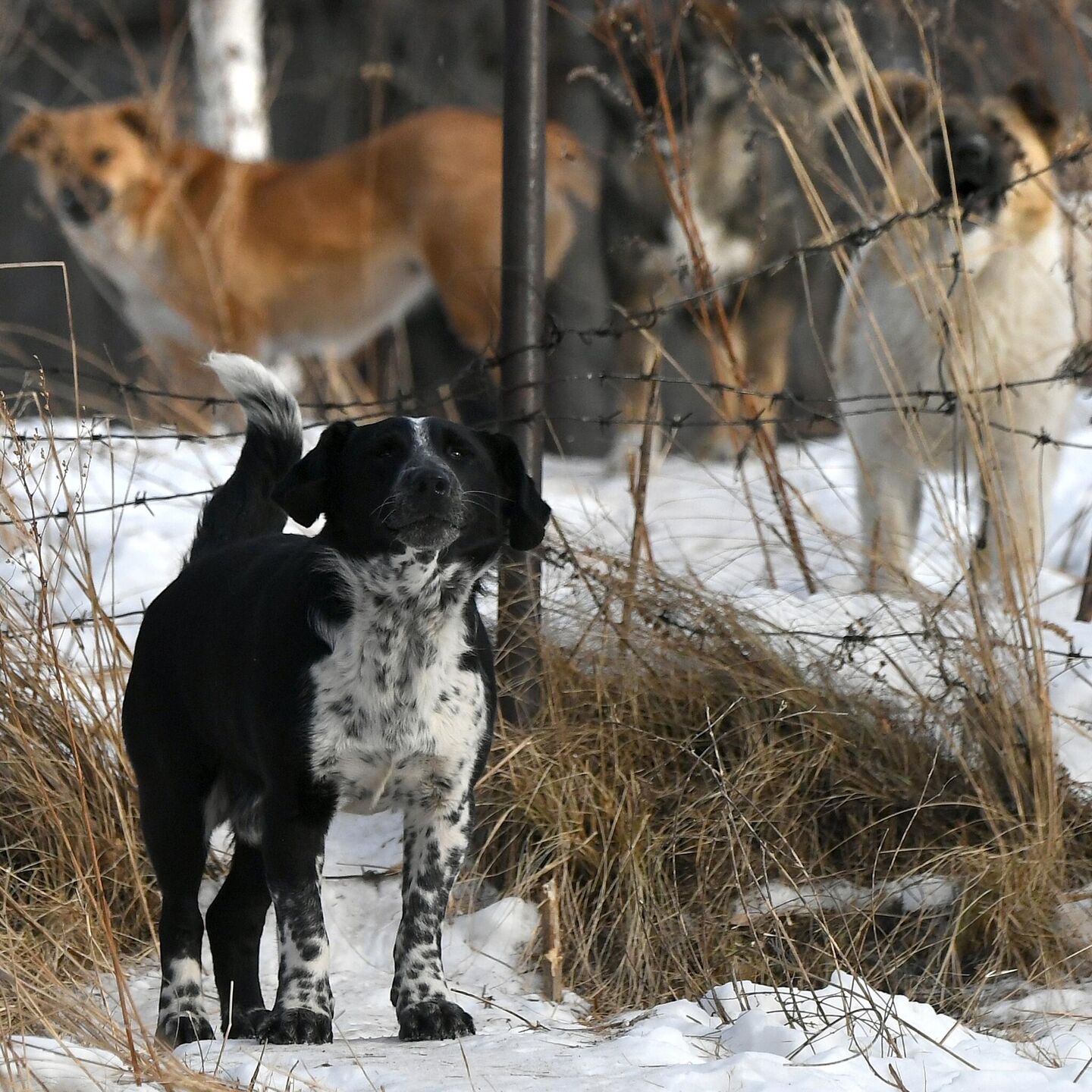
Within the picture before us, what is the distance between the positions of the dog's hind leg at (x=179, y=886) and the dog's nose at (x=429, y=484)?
2.35ft

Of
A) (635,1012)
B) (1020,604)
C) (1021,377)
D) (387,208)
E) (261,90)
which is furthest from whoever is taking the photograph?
(261,90)

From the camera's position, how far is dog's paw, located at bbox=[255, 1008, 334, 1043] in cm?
243

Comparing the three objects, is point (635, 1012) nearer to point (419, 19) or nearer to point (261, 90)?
point (261, 90)

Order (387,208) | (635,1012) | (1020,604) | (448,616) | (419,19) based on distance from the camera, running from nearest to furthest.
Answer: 1. (448,616)
2. (635,1012)
3. (1020,604)
4. (387,208)
5. (419,19)

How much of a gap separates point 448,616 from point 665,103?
6.41ft

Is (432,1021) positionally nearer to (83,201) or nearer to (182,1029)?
(182,1029)

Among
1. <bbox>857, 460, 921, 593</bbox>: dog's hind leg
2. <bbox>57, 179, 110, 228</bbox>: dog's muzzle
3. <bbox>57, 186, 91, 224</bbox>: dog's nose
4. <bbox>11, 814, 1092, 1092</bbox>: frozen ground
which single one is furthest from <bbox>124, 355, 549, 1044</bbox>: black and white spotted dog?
<bbox>57, 186, 91, 224</bbox>: dog's nose

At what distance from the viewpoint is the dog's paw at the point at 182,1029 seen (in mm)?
2590

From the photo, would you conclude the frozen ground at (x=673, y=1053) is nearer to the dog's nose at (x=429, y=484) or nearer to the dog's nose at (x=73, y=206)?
the dog's nose at (x=429, y=484)

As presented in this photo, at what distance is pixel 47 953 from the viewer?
9.39 ft

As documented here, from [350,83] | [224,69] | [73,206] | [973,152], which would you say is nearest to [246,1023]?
[973,152]

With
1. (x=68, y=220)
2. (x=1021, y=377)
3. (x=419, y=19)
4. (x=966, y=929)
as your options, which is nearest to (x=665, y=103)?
(x=1021, y=377)

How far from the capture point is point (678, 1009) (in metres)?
2.61

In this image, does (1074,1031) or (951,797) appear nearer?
(1074,1031)
